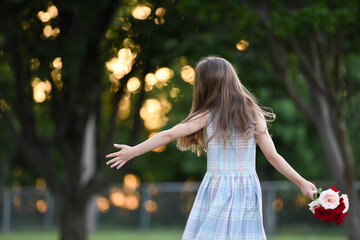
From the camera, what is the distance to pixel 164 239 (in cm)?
1611

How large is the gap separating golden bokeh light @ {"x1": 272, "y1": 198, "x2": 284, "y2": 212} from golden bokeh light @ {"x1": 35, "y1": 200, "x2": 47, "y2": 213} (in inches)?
354

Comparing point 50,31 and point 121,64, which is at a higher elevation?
point 50,31

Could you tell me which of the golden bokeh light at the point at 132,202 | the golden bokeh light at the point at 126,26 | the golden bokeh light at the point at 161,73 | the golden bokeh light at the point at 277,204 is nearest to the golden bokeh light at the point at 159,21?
the golden bokeh light at the point at 126,26

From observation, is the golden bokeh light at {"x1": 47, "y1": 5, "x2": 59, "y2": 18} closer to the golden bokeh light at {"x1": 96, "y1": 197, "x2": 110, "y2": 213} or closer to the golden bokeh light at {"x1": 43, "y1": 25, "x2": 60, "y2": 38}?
the golden bokeh light at {"x1": 43, "y1": 25, "x2": 60, "y2": 38}

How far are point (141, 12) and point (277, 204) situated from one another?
946 centimetres

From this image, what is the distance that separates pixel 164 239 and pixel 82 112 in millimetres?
6855

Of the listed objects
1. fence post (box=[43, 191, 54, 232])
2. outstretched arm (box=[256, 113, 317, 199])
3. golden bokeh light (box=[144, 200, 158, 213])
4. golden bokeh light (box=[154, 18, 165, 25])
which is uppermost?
golden bokeh light (box=[154, 18, 165, 25])

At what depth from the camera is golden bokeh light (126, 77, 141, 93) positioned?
10656 millimetres

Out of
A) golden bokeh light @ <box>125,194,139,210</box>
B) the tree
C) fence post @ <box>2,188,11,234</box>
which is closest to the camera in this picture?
the tree

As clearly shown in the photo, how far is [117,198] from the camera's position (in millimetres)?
20000

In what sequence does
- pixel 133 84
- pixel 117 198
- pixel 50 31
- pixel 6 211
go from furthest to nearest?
pixel 6 211, pixel 117 198, pixel 133 84, pixel 50 31

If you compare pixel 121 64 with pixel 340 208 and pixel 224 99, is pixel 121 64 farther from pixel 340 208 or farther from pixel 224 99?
pixel 340 208

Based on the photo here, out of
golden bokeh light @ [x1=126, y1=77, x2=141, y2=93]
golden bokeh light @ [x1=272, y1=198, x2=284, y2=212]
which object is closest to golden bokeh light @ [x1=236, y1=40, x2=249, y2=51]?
golden bokeh light @ [x1=126, y1=77, x2=141, y2=93]

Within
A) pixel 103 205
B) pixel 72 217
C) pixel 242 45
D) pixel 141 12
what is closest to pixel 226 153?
pixel 141 12
